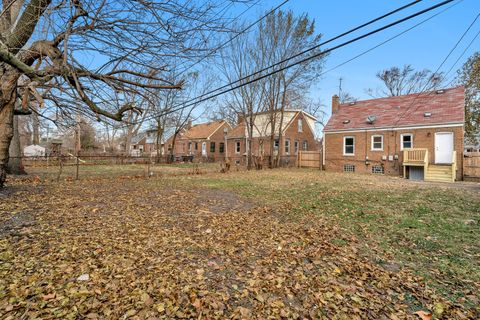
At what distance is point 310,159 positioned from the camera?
21484 mm

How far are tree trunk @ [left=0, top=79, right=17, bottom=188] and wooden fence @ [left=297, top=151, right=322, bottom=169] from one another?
19158 mm

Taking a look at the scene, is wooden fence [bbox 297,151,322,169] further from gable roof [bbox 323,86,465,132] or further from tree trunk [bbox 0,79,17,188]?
tree trunk [bbox 0,79,17,188]

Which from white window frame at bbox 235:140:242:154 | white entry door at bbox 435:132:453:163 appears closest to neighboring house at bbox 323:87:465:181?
white entry door at bbox 435:132:453:163

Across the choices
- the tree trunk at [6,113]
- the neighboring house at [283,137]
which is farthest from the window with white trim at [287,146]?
the tree trunk at [6,113]

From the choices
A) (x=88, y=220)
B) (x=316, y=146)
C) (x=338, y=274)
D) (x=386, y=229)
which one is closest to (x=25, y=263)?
(x=88, y=220)

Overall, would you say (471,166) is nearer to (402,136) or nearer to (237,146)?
(402,136)

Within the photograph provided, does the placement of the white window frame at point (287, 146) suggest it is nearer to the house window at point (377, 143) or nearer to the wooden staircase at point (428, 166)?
the house window at point (377, 143)

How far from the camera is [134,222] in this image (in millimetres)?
5027

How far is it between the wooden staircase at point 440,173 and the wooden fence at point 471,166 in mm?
736

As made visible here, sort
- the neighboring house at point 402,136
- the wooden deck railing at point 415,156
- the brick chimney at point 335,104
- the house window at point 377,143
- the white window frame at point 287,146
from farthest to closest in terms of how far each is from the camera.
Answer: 1. the white window frame at point 287,146
2. the brick chimney at point 335,104
3. the house window at point 377,143
4. the neighboring house at point 402,136
5. the wooden deck railing at point 415,156

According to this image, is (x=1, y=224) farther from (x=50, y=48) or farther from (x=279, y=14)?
(x=279, y=14)

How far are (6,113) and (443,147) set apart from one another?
68.3 ft

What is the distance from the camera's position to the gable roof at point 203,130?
36.6 metres

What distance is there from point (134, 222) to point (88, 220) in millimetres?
933
